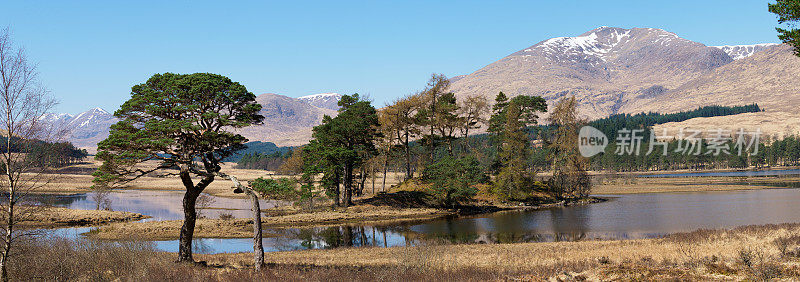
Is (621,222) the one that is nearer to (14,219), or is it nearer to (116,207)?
(14,219)

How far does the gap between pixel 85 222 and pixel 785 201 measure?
98.7m

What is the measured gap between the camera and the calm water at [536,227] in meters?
40.8

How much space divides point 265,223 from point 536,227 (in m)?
32.0

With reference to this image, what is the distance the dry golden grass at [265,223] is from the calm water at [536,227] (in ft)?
9.96

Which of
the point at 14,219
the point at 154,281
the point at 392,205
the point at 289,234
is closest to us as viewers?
the point at 154,281

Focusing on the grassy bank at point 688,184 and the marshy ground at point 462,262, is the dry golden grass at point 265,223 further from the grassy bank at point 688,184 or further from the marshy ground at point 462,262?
the grassy bank at point 688,184

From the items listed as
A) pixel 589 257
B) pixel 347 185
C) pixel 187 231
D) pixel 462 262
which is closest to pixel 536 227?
pixel 589 257

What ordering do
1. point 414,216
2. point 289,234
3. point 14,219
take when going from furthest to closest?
point 414,216 → point 289,234 → point 14,219

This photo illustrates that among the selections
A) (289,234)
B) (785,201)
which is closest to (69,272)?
(289,234)

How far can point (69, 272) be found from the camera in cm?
1672

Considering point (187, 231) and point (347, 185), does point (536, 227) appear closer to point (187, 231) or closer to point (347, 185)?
point (347, 185)

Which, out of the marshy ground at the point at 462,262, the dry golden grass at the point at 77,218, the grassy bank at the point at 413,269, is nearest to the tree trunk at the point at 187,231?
the marshy ground at the point at 462,262

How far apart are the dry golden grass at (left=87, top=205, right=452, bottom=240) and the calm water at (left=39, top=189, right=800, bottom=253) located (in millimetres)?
3036

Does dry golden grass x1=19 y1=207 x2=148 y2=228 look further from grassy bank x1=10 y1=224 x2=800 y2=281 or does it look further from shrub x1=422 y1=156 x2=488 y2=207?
shrub x1=422 y1=156 x2=488 y2=207
